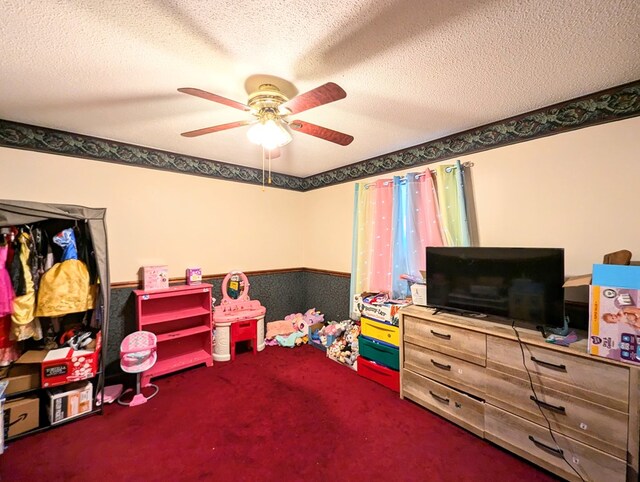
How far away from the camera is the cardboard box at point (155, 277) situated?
2795 mm

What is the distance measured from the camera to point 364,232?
10.9ft

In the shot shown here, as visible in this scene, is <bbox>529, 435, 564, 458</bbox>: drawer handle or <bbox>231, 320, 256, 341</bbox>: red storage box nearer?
<bbox>529, 435, 564, 458</bbox>: drawer handle

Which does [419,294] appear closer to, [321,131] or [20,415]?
[321,131]

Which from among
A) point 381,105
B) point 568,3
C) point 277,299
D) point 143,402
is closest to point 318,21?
point 381,105

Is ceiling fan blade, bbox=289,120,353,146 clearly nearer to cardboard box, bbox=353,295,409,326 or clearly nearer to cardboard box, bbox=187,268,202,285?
cardboard box, bbox=353,295,409,326

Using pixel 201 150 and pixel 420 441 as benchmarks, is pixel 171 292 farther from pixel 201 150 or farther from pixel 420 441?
pixel 420 441

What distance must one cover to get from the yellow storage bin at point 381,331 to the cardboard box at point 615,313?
52.0 inches

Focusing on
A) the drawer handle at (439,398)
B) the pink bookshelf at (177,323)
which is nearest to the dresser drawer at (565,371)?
the drawer handle at (439,398)

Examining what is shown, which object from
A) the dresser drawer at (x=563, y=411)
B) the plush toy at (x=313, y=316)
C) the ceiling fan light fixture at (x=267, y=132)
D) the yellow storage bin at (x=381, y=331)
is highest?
the ceiling fan light fixture at (x=267, y=132)

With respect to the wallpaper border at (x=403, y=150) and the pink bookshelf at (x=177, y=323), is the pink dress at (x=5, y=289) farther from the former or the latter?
Result: the wallpaper border at (x=403, y=150)

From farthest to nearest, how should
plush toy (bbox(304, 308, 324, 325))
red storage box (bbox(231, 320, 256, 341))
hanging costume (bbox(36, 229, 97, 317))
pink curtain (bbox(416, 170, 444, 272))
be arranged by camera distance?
plush toy (bbox(304, 308, 324, 325)) → red storage box (bbox(231, 320, 256, 341)) → pink curtain (bbox(416, 170, 444, 272)) → hanging costume (bbox(36, 229, 97, 317))

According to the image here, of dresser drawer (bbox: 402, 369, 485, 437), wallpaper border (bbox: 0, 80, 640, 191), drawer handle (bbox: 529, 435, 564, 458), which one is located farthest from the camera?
dresser drawer (bbox: 402, 369, 485, 437)

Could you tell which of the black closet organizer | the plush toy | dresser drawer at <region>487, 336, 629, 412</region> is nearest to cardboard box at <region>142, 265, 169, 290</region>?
the black closet organizer

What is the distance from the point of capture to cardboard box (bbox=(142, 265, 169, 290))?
279 centimetres
